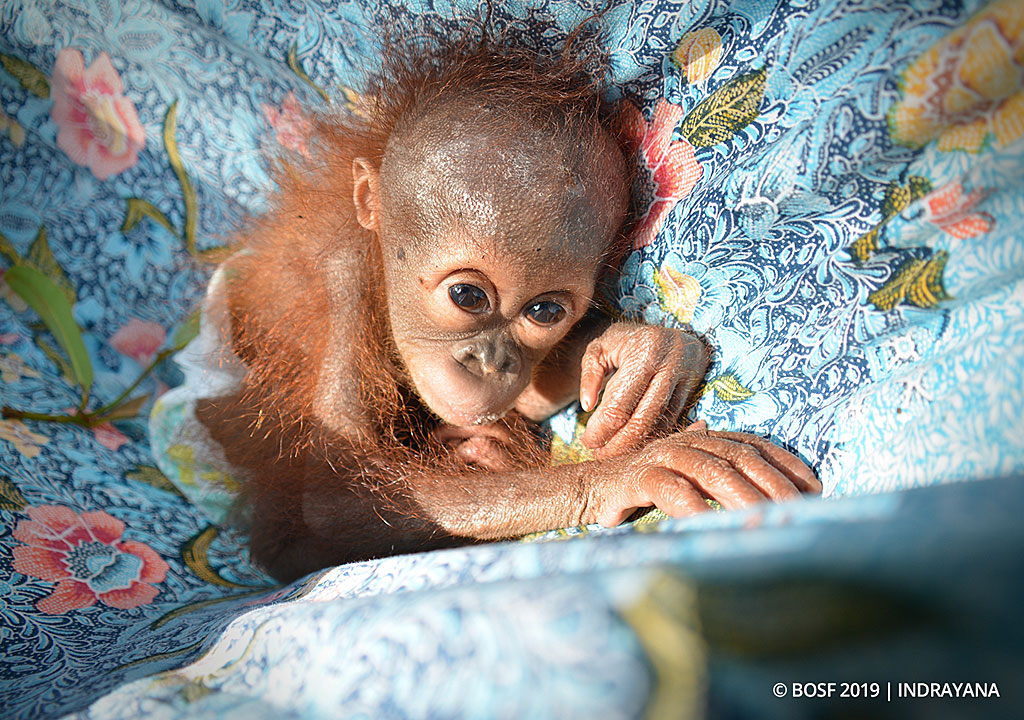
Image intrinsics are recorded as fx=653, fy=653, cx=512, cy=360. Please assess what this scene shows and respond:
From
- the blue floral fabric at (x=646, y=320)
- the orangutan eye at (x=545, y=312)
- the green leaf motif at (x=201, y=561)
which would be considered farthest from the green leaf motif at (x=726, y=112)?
the green leaf motif at (x=201, y=561)

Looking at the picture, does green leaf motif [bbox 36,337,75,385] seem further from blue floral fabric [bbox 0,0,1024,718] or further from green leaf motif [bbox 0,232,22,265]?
green leaf motif [bbox 0,232,22,265]

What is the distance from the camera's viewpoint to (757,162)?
0.93 m

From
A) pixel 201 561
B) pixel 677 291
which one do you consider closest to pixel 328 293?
pixel 201 561

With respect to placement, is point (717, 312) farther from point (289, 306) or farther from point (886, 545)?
point (289, 306)

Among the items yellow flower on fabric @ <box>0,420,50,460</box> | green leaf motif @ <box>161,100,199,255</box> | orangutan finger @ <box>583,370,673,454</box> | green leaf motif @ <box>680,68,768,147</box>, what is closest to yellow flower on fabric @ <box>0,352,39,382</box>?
yellow flower on fabric @ <box>0,420,50,460</box>

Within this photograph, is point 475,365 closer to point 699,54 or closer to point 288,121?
point 699,54

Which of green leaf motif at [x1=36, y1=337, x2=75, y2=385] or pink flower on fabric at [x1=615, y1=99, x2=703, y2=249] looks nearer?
pink flower on fabric at [x1=615, y1=99, x2=703, y2=249]

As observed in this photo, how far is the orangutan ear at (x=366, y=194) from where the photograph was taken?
1260mm

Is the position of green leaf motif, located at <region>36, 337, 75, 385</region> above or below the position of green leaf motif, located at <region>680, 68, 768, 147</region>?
below

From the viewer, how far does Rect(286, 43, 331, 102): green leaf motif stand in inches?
57.1

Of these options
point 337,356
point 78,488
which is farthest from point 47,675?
point 337,356

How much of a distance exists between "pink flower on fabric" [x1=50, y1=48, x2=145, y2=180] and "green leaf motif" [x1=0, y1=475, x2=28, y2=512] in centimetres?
76

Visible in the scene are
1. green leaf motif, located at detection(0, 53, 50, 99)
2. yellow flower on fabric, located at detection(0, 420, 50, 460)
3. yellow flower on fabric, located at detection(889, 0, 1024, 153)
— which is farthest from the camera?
green leaf motif, located at detection(0, 53, 50, 99)

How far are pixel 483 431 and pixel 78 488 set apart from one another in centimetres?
75
